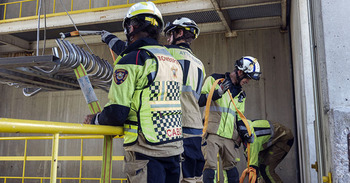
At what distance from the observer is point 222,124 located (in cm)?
481

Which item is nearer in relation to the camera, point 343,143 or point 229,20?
point 343,143

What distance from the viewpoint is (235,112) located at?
16.8ft

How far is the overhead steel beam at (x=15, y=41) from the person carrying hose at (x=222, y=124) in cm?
676

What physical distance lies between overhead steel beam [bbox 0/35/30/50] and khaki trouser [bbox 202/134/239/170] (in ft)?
22.8

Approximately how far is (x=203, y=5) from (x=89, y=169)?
17.5 feet

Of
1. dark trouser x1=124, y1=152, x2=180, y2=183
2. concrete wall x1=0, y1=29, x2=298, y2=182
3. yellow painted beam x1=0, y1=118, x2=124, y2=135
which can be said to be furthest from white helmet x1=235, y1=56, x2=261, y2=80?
yellow painted beam x1=0, y1=118, x2=124, y2=135

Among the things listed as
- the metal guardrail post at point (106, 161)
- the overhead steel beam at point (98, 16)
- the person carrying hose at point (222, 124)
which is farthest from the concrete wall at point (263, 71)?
the metal guardrail post at point (106, 161)

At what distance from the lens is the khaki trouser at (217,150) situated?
463cm

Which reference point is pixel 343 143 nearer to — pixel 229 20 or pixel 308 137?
pixel 308 137

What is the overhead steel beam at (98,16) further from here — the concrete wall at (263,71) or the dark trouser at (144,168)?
the dark trouser at (144,168)

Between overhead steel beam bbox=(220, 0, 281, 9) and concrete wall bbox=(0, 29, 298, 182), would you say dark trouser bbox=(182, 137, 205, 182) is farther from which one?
concrete wall bbox=(0, 29, 298, 182)

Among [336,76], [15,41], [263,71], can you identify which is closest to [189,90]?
[336,76]

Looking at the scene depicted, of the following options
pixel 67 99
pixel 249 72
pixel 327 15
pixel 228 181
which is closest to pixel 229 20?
pixel 249 72

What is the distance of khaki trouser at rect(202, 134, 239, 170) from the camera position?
4632mm
